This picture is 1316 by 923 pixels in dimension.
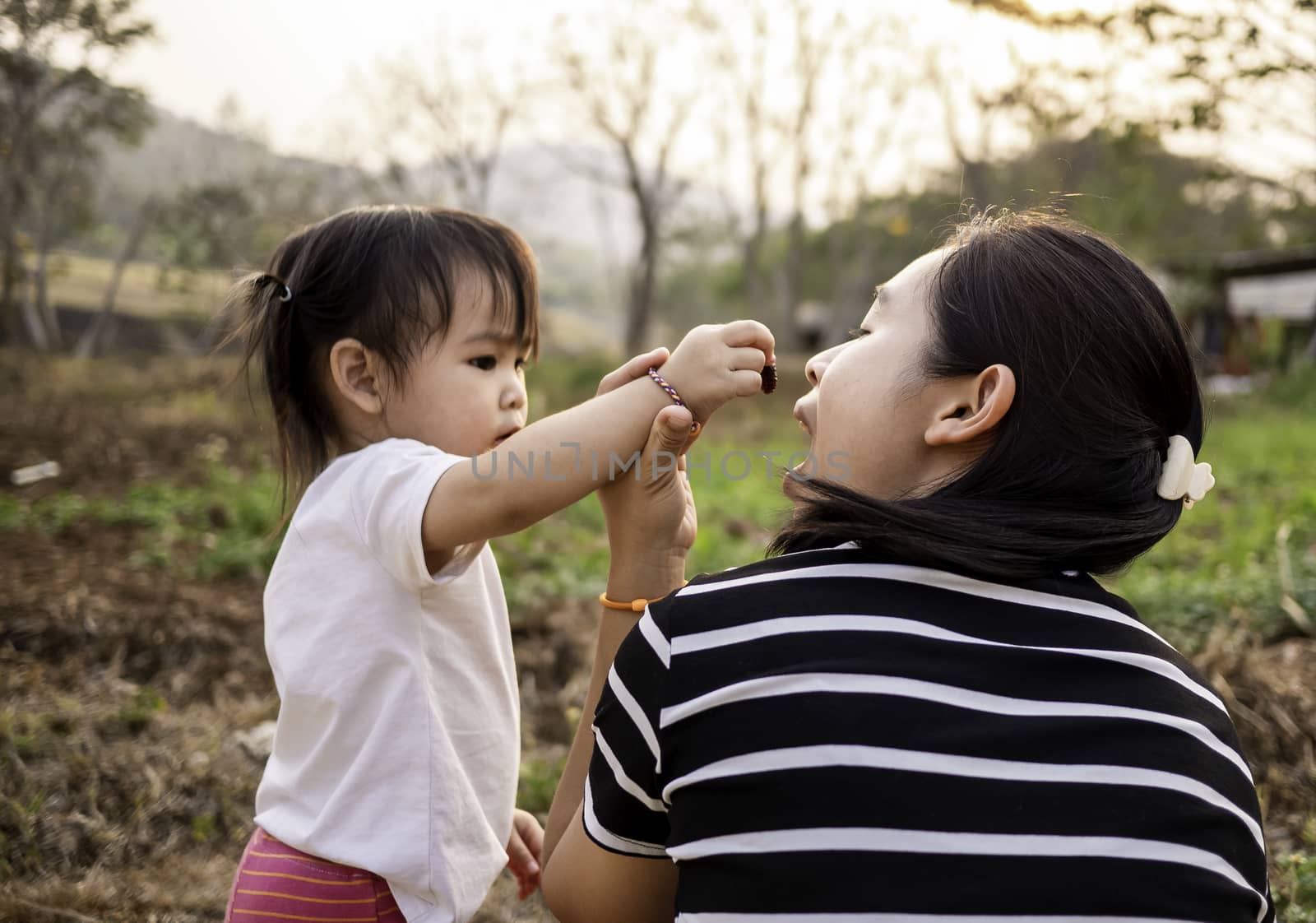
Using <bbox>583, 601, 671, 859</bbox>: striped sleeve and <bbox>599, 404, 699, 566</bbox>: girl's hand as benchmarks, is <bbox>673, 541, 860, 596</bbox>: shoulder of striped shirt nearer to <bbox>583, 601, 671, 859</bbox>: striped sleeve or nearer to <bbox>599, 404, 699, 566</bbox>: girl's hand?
<bbox>583, 601, 671, 859</bbox>: striped sleeve

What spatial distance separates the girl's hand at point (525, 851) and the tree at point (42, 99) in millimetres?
6445

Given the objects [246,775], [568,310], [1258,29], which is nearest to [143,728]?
[246,775]

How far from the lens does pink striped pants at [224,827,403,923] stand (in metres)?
1.49

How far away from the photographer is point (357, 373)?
171 cm

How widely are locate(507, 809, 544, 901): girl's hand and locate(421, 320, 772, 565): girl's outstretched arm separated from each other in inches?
27.2

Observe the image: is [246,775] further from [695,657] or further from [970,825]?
[970,825]

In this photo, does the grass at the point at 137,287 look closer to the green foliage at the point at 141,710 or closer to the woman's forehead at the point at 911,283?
the green foliage at the point at 141,710

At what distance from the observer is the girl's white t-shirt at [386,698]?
4.89 ft

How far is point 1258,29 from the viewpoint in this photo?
2629 mm

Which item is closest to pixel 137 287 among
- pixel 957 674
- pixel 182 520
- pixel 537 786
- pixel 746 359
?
pixel 182 520

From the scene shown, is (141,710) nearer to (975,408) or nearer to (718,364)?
(718,364)

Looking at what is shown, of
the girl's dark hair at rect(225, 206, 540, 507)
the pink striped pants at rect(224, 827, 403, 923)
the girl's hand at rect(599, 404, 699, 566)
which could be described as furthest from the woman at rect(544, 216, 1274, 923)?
the girl's dark hair at rect(225, 206, 540, 507)

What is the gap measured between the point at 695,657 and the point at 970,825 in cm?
30

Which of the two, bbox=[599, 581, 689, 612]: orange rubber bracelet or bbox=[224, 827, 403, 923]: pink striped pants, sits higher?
bbox=[599, 581, 689, 612]: orange rubber bracelet
